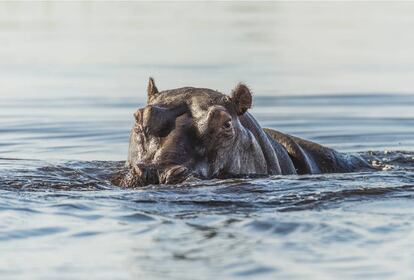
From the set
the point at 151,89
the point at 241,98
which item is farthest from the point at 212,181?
the point at 151,89

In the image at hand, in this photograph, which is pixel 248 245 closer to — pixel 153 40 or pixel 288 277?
pixel 288 277

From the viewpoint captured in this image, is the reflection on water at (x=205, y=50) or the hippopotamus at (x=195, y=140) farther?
the reflection on water at (x=205, y=50)

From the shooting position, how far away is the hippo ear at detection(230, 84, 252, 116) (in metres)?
11.5

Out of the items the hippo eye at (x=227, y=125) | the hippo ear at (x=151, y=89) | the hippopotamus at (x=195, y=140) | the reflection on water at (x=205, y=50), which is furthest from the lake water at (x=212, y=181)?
the hippo ear at (x=151, y=89)

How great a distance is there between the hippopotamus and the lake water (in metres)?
0.35

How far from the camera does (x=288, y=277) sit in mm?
7434

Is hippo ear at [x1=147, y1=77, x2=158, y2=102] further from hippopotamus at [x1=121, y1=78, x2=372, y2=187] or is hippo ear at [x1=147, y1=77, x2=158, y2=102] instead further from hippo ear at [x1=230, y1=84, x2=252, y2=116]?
hippo ear at [x1=230, y1=84, x2=252, y2=116]

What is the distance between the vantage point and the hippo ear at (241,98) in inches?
453

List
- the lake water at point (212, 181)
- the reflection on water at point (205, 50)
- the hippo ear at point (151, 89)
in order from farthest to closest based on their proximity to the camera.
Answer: the reflection on water at point (205, 50)
the hippo ear at point (151, 89)
the lake water at point (212, 181)

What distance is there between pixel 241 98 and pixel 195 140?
2.68 feet

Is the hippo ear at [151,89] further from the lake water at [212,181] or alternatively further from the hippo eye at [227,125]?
the hippo eye at [227,125]

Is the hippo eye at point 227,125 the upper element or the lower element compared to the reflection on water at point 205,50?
lower

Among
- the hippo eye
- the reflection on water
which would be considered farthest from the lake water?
the hippo eye

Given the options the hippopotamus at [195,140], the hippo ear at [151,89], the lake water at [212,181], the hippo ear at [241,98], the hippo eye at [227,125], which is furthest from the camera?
the hippo ear at [151,89]
